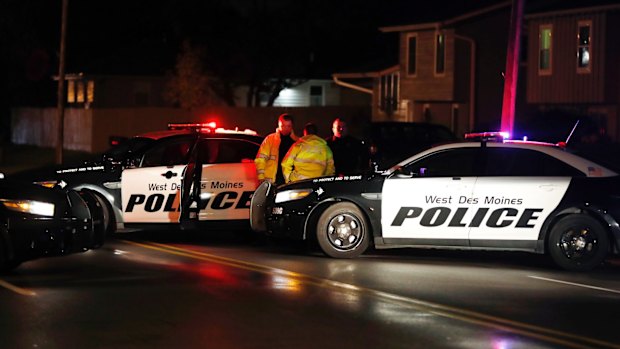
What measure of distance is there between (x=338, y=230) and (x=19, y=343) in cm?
576

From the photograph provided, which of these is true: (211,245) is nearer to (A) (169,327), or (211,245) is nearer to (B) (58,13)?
(A) (169,327)

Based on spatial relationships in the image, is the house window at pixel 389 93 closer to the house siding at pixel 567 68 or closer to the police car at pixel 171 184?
the house siding at pixel 567 68

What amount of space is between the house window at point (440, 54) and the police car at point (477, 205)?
91.6 feet

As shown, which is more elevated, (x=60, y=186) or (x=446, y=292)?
(x=60, y=186)

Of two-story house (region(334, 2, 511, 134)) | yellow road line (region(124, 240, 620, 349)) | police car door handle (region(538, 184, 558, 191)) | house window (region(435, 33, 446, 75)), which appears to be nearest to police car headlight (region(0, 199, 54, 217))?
yellow road line (region(124, 240, 620, 349))

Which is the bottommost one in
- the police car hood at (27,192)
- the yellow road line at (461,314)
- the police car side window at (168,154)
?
the yellow road line at (461,314)

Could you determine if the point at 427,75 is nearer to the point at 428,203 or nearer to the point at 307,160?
the point at 307,160

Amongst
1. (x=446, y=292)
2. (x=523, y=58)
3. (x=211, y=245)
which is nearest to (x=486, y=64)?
(x=523, y=58)

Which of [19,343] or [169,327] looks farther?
[169,327]

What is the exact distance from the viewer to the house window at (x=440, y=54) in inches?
1618

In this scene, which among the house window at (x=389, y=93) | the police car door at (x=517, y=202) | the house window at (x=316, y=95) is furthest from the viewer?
the house window at (x=316, y=95)

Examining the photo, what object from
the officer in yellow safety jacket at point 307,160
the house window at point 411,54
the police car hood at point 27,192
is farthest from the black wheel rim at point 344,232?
the house window at point 411,54

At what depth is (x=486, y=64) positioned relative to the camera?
134ft

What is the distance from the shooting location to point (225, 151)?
15.3m
